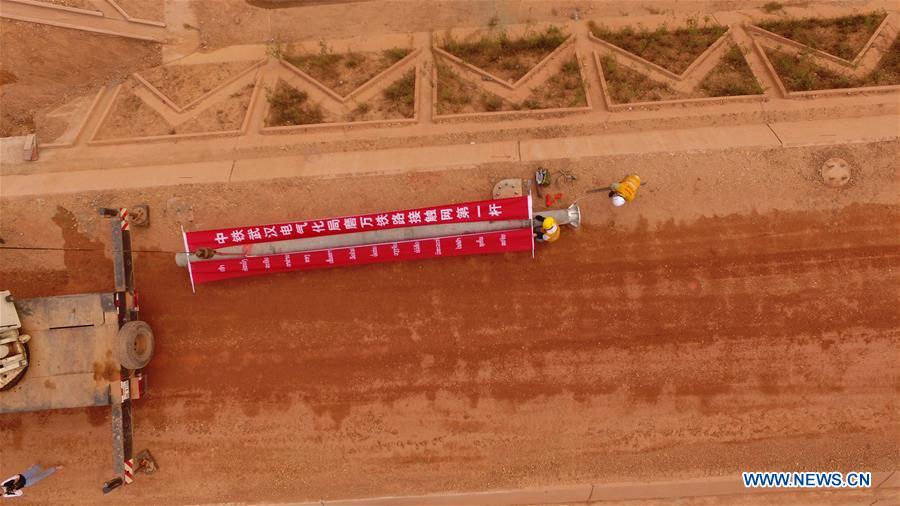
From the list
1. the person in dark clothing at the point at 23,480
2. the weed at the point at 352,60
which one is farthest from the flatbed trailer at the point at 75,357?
the weed at the point at 352,60

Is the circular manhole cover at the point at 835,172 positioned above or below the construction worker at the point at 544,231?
above

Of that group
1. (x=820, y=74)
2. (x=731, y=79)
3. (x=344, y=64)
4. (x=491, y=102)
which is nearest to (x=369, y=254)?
(x=491, y=102)

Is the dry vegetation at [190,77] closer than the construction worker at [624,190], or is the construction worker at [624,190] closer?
the construction worker at [624,190]

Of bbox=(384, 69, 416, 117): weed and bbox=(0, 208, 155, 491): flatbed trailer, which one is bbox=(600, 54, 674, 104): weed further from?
bbox=(0, 208, 155, 491): flatbed trailer

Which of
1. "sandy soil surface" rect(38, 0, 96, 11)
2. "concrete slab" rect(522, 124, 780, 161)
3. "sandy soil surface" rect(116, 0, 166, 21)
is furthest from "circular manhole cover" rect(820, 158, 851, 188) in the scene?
"sandy soil surface" rect(38, 0, 96, 11)

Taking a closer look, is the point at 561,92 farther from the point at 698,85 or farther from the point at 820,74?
the point at 820,74

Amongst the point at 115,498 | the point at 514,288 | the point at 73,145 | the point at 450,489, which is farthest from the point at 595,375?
the point at 73,145

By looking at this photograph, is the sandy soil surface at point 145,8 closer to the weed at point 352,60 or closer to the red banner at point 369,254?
the weed at point 352,60
